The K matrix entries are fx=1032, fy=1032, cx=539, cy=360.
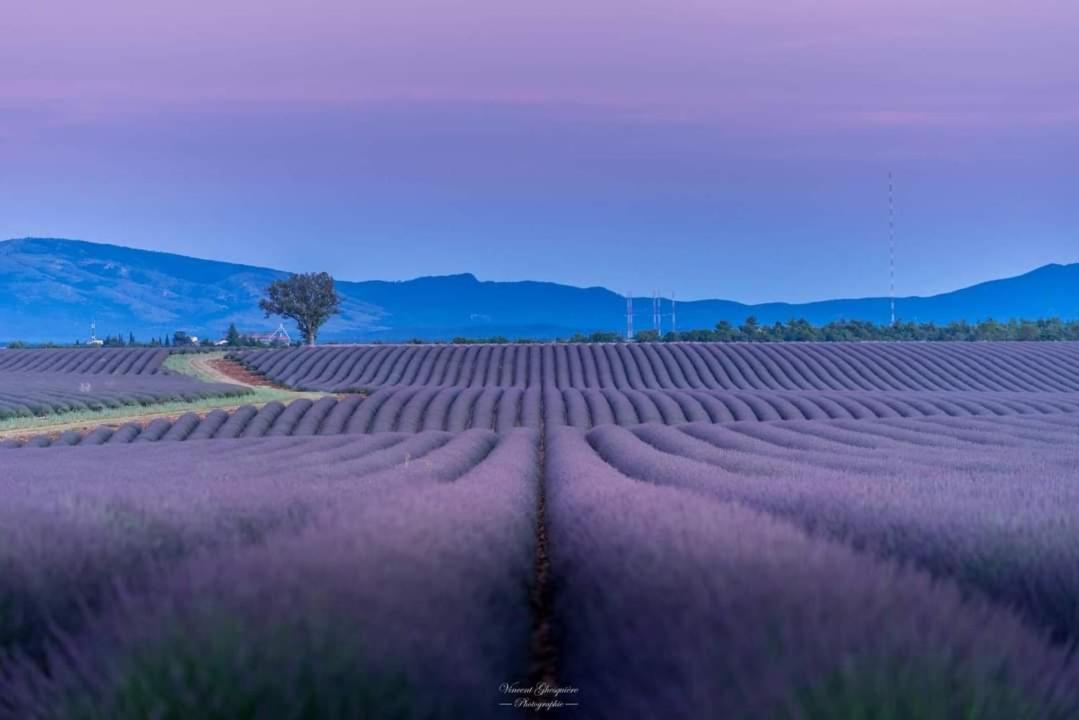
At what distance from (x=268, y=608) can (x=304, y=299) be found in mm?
73665

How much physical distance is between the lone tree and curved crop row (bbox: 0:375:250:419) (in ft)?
95.9

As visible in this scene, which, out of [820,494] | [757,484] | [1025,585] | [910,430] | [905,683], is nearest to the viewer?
[905,683]

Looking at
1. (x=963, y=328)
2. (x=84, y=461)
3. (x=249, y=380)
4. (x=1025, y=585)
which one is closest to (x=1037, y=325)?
(x=963, y=328)

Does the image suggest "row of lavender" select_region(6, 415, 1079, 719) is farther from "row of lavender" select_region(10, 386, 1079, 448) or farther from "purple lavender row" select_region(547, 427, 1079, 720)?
"row of lavender" select_region(10, 386, 1079, 448)

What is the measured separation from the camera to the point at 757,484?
27.5 feet

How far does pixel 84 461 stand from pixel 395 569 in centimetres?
1262

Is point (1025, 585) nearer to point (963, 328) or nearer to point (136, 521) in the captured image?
point (136, 521)

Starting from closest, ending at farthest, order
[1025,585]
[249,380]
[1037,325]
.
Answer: [1025,585]
[249,380]
[1037,325]

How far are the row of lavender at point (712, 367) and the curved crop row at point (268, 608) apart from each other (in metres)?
34.7

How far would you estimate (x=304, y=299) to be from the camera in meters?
74.6

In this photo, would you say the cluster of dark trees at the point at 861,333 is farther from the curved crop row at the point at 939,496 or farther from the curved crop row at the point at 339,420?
the curved crop row at the point at 939,496

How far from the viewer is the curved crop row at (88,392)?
102 ft

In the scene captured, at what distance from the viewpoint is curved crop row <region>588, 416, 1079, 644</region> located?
14.2ft

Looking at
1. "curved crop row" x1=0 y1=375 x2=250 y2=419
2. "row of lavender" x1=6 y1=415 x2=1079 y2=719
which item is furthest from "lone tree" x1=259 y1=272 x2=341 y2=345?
"row of lavender" x1=6 y1=415 x2=1079 y2=719
